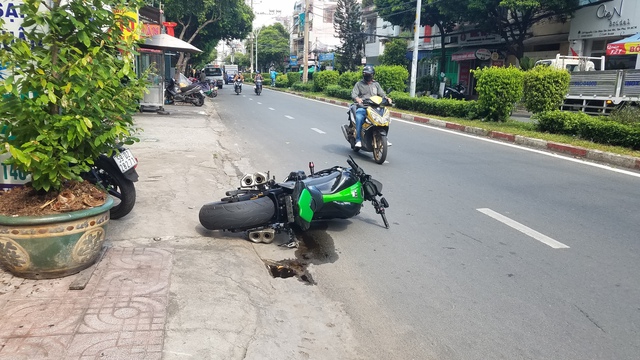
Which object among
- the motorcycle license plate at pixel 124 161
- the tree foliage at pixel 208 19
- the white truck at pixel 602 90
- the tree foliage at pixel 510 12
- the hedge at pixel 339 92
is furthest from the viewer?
the hedge at pixel 339 92

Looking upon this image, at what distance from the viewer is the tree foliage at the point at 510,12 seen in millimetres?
22875

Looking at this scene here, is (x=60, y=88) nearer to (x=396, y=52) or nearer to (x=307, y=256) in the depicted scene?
(x=307, y=256)

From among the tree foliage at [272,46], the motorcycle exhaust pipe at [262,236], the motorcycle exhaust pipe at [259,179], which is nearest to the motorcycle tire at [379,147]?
the motorcycle exhaust pipe at [259,179]

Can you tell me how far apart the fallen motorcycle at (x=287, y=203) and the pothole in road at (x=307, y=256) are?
0.17 metres

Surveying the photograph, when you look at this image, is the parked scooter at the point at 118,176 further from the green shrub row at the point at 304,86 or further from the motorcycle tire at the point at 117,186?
the green shrub row at the point at 304,86

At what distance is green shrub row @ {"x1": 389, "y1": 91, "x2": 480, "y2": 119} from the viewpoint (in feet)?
51.9

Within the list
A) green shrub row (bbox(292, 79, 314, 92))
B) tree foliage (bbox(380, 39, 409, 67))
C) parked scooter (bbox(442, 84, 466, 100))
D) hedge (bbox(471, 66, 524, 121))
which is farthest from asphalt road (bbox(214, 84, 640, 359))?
tree foliage (bbox(380, 39, 409, 67))

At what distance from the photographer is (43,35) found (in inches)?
133

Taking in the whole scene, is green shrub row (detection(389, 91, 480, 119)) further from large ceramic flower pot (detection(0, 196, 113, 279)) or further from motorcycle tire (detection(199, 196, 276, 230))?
large ceramic flower pot (detection(0, 196, 113, 279))

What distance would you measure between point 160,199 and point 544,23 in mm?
26843

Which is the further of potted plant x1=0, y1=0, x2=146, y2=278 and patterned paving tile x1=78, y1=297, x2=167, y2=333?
potted plant x1=0, y1=0, x2=146, y2=278

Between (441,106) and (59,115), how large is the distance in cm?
1552

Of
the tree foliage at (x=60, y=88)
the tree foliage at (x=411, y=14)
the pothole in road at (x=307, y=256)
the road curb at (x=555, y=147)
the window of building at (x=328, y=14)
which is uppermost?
the window of building at (x=328, y=14)

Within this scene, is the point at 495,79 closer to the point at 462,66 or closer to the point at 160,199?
the point at 160,199
